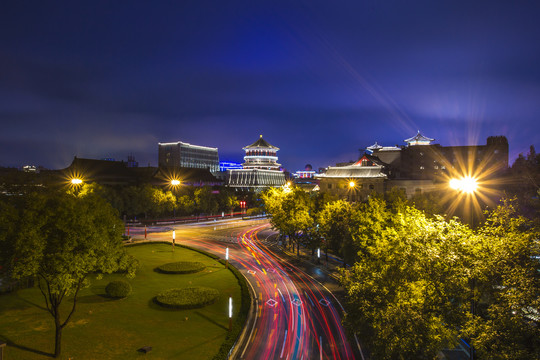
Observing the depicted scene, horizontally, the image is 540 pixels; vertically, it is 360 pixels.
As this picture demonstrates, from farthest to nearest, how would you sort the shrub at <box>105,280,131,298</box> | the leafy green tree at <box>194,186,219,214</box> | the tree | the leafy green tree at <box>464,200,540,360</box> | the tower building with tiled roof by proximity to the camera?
the tower building with tiled roof < the leafy green tree at <box>194,186,219,214</box> < the shrub at <box>105,280,131,298</box> < the tree < the leafy green tree at <box>464,200,540,360</box>

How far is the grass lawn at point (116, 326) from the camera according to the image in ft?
68.0

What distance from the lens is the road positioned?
875 inches

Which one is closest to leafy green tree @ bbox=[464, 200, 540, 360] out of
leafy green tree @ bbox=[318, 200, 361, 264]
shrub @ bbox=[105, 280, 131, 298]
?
shrub @ bbox=[105, 280, 131, 298]

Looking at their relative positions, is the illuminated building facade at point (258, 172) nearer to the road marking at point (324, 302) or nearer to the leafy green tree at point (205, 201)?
the leafy green tree at point (205, 201)

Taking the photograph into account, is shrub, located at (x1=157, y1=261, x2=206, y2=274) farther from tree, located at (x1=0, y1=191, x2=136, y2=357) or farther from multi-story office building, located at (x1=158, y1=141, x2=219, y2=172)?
multi-story office building, located at (x1=158, y1=141, x2=219, y2=172)

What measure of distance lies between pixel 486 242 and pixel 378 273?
5378 millimetres

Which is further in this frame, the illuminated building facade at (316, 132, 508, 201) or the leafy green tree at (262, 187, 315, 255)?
the illuminated building facade at (316, 132, 508, 201)

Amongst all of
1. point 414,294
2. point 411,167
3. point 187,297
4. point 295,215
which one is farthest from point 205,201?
point 414,294

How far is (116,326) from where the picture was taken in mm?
24141

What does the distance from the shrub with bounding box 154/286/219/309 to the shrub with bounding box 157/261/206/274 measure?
7.22 meters

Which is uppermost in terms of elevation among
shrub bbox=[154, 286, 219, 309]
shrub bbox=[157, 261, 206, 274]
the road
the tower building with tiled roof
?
the tower building with tiled roof

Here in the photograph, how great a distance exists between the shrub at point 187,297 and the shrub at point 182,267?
722 centimetres

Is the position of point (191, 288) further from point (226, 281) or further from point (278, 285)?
point (278, 285)

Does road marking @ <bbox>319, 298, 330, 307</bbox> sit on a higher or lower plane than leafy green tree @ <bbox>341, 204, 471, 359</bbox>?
lower
